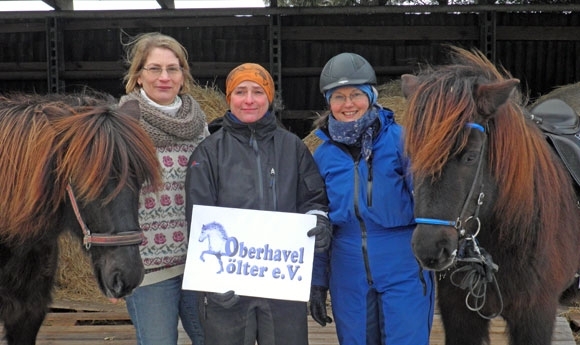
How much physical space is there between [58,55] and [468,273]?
6565 millimetres

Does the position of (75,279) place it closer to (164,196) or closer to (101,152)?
(164,196)

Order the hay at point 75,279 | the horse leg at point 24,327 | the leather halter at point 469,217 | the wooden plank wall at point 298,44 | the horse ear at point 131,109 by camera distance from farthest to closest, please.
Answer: the wooden plank wall at point 298,44, the hay at point 75,279, the horse leg at point 24,327, the horse ear at point 131,109, the leather halter at point 469,217

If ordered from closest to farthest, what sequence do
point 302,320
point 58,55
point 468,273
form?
point 468,273, point 302,320, point 58,55

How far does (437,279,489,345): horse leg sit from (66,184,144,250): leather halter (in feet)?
4.92

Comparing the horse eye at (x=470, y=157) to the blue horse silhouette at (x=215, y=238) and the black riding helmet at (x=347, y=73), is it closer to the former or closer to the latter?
the black riding helmet at (x=347, y=73)

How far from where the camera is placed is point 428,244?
7.77ft

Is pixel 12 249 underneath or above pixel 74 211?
underneath

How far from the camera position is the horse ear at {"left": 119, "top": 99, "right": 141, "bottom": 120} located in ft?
8.66

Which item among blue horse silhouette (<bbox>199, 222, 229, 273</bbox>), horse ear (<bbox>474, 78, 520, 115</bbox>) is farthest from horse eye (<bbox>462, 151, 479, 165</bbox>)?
blue horse silhouette (<bbox>199, 222, 229, 273</bbox>)

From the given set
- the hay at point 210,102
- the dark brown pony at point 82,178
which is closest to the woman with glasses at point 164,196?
the dark brown pony at point 82,178

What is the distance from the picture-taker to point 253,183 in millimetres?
2785

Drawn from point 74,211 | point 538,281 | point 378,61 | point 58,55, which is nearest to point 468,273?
point 538,281

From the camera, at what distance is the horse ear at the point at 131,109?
2641 millimetres

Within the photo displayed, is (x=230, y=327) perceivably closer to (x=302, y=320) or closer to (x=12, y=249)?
(x=302, y=320)
